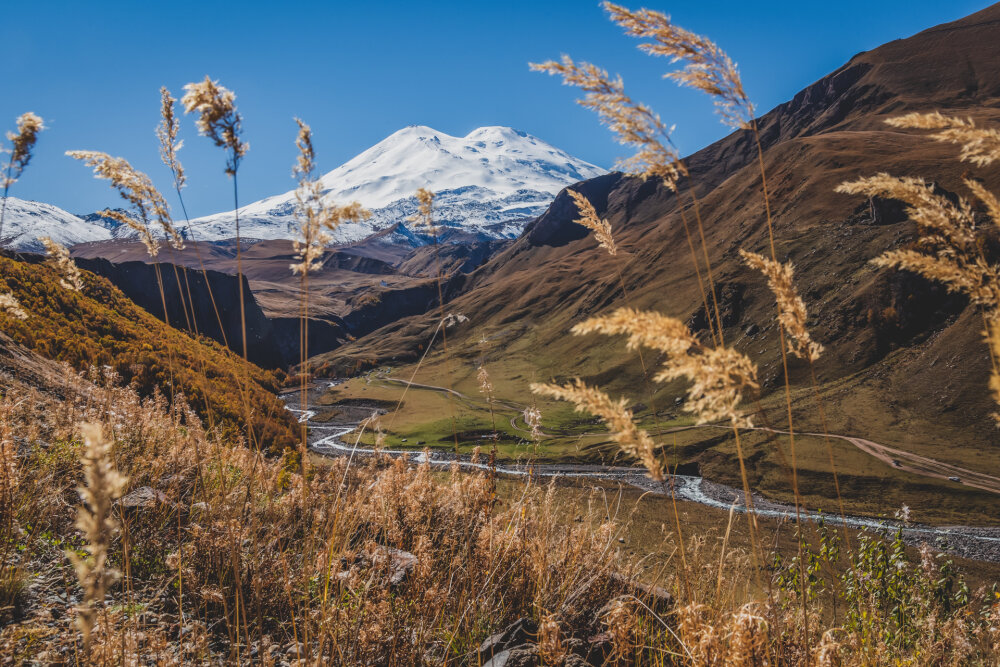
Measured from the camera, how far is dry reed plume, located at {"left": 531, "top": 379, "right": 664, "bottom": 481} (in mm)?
1997

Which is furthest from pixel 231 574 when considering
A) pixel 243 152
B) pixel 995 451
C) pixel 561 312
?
pixel 561 312

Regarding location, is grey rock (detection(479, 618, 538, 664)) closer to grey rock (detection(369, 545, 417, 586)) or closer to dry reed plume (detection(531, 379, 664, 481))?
grey rock (detection(369, 545, 417, 586))

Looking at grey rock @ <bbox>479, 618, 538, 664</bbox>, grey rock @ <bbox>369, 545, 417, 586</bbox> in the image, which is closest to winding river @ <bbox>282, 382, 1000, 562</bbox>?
grey rock @ <bbox>369, 545, 417, 586</bbox>

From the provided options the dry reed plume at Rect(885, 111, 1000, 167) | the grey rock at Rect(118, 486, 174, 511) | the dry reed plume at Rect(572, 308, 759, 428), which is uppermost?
the dry reed plume at Rect(885, 111, 1000, 167)

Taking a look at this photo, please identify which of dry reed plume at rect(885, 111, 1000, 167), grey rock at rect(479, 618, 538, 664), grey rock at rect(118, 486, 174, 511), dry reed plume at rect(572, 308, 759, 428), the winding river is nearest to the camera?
dry reed plume at rect(572, 308, 759, 428)

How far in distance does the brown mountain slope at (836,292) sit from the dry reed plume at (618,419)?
35.9 meters

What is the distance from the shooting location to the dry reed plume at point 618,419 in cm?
200

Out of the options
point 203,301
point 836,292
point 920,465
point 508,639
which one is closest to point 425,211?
point 508,639

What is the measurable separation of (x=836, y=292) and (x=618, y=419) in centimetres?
11242

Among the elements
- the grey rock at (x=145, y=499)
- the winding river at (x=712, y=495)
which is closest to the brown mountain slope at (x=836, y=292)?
the winding river at (x=712, y=495)

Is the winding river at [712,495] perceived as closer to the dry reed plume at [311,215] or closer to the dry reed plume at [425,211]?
the dry reed plume at [425,211]

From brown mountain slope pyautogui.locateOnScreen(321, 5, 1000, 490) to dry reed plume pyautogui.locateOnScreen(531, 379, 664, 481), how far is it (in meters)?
35.9

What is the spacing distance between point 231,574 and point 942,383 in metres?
93.5

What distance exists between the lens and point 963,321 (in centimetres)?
7556
